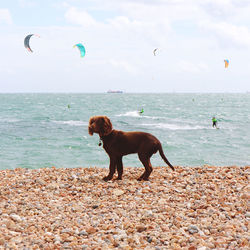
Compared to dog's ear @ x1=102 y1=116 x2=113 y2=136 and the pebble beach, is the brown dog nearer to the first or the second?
dog's ear @ x1=102 y1=116 x2=113 y2=136

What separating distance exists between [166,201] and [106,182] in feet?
6.46

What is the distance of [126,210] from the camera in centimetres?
618

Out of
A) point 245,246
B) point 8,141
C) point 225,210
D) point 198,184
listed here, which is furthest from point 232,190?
point 8,141

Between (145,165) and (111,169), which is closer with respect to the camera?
(145,165)

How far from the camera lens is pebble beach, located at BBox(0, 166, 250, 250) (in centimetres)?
486

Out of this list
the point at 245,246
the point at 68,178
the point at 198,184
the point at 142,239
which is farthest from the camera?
the point at 68,178

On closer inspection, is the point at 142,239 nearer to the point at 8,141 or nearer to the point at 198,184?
the point at 198,184

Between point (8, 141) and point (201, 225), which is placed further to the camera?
point (8, 141)

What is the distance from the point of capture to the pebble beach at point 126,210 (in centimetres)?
486

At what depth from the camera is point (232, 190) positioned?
7254 millimetres
